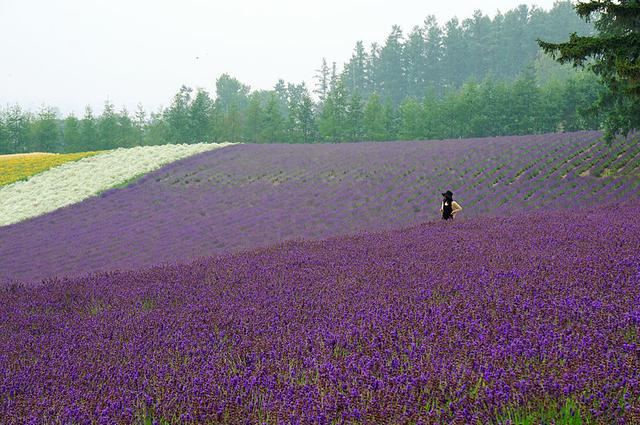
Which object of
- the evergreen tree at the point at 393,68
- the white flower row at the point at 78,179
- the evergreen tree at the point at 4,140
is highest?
the evergreen tree at the point at 393,68

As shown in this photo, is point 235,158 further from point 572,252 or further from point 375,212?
point 572,252

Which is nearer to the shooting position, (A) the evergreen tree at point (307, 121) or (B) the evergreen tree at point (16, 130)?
(A) the evergreen tree at point (307, 121)

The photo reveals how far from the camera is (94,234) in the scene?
1812 centimetres

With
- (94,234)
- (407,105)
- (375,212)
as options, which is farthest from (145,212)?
(407,105)

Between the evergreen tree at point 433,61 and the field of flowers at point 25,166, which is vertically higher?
the evergreen tree at point 433,61

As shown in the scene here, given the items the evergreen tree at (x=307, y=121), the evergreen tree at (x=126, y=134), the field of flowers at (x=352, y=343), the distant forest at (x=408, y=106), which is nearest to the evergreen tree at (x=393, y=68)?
the distant forest at (x=408, y=106)

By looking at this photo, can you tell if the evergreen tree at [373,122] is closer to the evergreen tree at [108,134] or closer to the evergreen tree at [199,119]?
the evergreen tree at [199,119]

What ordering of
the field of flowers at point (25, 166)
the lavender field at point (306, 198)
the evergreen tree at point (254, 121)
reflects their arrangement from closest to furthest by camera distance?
the lavender field at point (306, 198)
the field of flowers at point (25, 166)
the evergreen tree at point (254, 121)

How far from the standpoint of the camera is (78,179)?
31.0 metres

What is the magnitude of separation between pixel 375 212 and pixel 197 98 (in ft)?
166

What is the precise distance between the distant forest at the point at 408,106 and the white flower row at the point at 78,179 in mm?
22134

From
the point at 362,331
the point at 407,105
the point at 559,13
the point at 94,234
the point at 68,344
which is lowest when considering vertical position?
the point at 94,234

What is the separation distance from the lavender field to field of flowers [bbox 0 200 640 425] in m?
5.84

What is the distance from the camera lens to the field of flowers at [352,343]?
2.95 m
